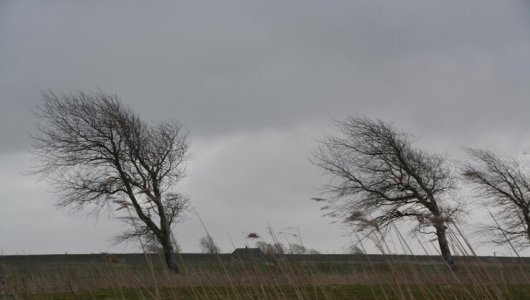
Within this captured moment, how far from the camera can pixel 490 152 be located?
25.0 meters

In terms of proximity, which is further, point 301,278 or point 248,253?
point 248,253

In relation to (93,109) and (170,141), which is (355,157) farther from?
(93,109)

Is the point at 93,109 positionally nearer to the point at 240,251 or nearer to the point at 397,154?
the point at 397,154

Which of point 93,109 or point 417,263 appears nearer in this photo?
point 417,263

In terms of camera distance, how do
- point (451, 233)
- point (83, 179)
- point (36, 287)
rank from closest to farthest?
point (451, 233), point (36, 287), point (83, 179)

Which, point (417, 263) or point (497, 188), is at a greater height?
point (497, 188)

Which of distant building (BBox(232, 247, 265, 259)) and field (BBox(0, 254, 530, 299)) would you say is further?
distant building (BBox(232, 247, 265, 259))

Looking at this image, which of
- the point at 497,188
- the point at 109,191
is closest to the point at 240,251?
the point at 109,191

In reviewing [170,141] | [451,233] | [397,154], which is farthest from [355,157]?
[451,233]

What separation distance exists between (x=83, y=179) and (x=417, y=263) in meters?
19.4

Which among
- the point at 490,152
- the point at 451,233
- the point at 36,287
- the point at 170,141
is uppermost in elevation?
the point at 170,141

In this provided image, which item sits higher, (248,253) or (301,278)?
(248,253)

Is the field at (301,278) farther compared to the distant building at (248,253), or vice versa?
the distant building at (248,253)

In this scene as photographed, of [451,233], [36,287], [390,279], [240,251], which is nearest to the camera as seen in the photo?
[451,233]
